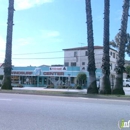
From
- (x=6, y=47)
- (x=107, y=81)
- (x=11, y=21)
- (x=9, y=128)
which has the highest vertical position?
(x=11, y=21)

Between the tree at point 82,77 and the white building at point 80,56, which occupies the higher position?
the white building at point 80,56

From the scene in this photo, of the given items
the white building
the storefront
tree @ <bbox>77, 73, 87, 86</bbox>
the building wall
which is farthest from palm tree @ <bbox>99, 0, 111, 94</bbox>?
the white building

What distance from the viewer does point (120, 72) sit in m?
19.0

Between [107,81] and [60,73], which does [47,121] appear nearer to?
[107,81]

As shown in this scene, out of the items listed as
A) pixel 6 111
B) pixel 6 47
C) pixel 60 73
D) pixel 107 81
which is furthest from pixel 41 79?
pixel 6 111

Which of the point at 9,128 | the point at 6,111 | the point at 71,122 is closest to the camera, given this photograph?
the point at 9,128

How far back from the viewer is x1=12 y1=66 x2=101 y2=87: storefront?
46.7 meters

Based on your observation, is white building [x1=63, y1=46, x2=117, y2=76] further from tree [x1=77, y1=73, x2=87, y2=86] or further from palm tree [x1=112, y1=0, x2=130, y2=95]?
palm tree [x1=112, y1=0, x2=130, y2=95]

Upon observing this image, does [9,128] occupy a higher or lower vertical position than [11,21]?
lower

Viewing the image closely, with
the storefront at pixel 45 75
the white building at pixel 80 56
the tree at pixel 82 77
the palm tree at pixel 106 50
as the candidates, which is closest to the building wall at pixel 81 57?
the white building at pixel 80 56

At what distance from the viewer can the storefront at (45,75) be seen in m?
46.7

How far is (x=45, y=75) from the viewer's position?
159 feet

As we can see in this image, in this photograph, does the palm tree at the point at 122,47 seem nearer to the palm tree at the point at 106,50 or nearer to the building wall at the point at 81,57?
the palm tree at the point at 106,50

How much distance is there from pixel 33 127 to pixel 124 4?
1497 centimetres
